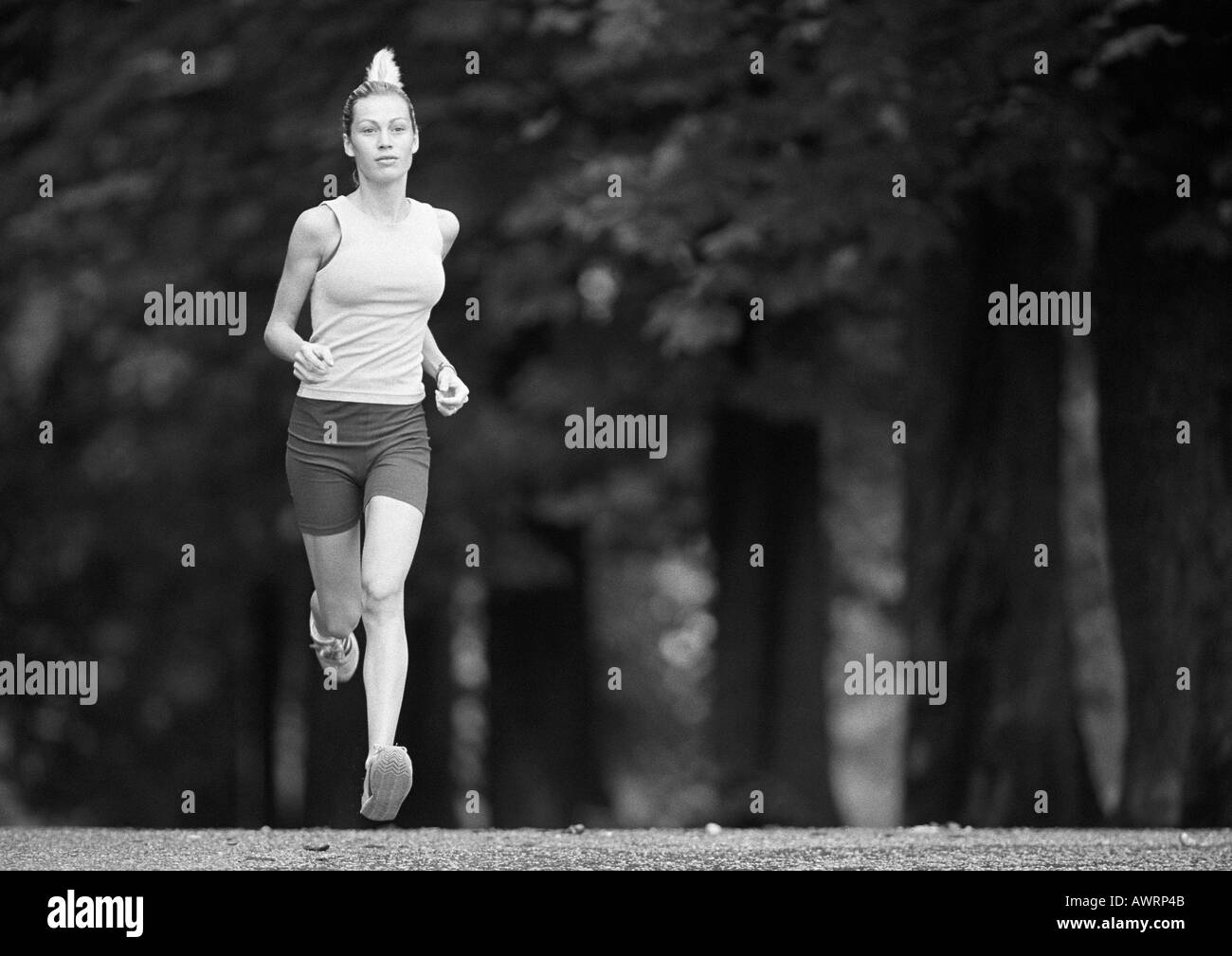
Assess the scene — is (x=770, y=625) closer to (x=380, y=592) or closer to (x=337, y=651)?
(x=337, y=651)

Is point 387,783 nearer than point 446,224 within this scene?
Yes

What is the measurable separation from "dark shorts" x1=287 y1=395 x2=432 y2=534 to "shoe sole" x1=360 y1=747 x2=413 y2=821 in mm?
1212

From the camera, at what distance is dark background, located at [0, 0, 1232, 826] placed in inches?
546

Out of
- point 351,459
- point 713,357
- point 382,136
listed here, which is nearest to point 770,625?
point 713,357

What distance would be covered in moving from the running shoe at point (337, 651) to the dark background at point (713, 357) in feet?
9.91

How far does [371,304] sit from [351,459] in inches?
29.5

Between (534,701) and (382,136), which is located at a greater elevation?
(382,136)

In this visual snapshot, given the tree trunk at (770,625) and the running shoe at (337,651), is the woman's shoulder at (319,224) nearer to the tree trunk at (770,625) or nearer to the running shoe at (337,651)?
the running shoe at (337,651)

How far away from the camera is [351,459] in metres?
10.5

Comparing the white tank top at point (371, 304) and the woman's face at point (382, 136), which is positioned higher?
the woman's face at point (382, 136)

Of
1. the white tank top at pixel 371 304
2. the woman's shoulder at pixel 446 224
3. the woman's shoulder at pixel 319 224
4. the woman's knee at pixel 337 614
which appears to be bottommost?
the woman's knee at pixel 337 614

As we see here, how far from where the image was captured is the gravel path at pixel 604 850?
1066cm

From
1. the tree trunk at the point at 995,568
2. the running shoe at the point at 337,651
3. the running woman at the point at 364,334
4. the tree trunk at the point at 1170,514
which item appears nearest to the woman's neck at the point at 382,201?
the running woman at the point at 364,334

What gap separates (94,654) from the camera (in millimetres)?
17719
